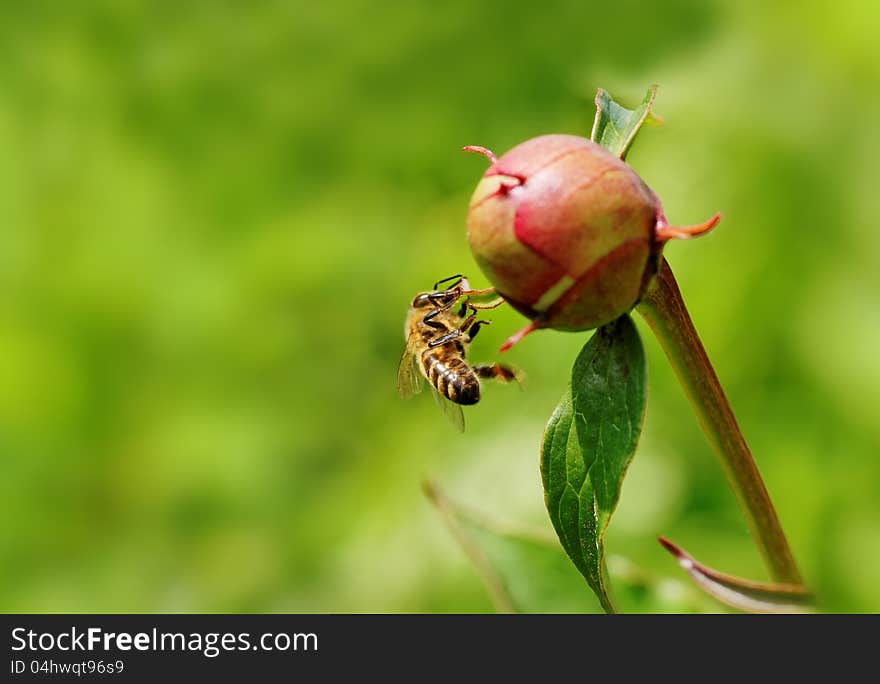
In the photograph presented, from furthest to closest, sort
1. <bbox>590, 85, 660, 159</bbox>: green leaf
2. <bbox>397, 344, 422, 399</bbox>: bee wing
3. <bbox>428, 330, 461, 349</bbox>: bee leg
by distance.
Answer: <bbox>397, 344, 422, 399</bbox>: bee wing → <bbox>428, 330, 461, 349</bbox>: bee leg → <bbox>590, 85, 660, 159</bbox>: green leaf

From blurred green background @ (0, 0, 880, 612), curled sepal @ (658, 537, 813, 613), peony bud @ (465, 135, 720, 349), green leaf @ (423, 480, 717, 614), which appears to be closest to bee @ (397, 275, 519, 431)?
green leaf @ (423, 480, 717, 614)

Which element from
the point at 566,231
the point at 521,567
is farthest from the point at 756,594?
the point at 566,231

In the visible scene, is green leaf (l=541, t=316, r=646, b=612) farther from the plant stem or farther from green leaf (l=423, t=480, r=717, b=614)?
green leaf (l=423, t=480, r=717, b=614)

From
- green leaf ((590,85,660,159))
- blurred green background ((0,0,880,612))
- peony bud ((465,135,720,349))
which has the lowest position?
blurred green background ((0,0,880,612))

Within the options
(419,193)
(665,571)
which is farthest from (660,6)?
(665,571)

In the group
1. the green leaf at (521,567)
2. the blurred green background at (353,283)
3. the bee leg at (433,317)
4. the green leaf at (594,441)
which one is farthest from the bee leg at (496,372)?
the blurred green background at (353,283)

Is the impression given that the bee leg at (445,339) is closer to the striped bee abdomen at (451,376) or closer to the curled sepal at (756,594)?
the striped bee abdomen at (451,376)

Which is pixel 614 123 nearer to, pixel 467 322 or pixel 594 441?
pixel 594 441

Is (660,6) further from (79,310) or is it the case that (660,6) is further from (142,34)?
(79,310)
